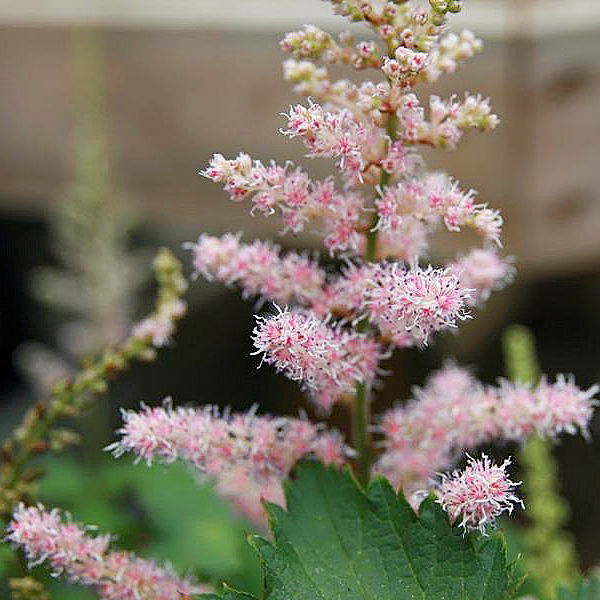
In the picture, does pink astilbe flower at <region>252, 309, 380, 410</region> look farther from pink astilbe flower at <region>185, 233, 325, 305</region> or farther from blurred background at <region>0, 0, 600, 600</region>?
blurred background at <region>0, 0, 600, 600</region>

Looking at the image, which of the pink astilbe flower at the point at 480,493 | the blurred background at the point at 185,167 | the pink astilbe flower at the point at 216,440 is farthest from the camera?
the blurred background at the point at 185,167

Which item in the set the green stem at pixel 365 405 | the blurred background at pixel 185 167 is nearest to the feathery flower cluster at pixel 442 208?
the green stem at pixel 365 405

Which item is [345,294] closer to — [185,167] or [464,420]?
[464,420]

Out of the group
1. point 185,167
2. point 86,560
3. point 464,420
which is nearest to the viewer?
point 86,560

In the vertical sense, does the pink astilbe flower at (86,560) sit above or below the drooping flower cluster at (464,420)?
below

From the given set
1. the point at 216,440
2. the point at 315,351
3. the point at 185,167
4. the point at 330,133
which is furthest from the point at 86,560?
the point at 185,167

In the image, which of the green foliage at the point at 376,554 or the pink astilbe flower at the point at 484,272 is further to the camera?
the pink astilbe flower at the point at 484,272

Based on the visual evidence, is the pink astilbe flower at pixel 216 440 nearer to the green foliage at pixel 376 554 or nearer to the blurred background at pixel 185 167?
the green foliage at pixel 376 554
